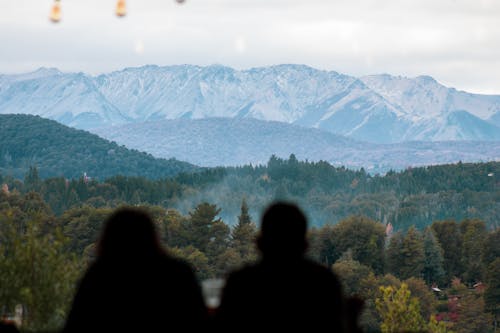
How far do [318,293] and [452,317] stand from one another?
126336 mm

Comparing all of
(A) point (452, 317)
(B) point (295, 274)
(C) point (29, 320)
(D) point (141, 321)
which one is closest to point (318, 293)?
(B) point (295, 274)

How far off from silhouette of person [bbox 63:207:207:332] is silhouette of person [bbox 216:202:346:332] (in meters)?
0.38

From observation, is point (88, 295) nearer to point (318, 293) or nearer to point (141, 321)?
point (141, 321)

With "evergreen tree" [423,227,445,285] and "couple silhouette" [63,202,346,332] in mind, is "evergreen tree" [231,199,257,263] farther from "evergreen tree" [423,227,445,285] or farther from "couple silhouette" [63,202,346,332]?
"couple silhouette" [63,202,346,332]

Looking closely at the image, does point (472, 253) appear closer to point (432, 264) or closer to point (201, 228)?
point (432, 264)

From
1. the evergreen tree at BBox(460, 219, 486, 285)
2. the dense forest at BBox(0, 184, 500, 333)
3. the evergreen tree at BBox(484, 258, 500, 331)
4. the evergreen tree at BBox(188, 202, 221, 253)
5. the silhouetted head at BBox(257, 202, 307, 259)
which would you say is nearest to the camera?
the silhouetted head at BBox(257, 202, 307, 259)

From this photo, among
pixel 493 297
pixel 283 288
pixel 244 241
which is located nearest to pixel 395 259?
pixel 244 241

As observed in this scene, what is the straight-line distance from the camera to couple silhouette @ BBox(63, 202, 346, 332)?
8.61 m

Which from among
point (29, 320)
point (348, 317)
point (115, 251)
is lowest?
point (29, 320)

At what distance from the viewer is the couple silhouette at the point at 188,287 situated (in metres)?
8.61

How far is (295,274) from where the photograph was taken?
8727mm

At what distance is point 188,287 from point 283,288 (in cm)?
77

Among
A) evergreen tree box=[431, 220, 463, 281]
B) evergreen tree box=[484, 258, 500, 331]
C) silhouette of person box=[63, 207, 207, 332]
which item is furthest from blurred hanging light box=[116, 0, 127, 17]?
evergreen tree box=[431, 220, 463, 281]

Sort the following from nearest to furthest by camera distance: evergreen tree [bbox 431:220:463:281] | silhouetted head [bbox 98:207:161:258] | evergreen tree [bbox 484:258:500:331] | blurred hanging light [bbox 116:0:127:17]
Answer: silhouetted head [bbox 98:207:161:258]
blurred hanging light [bbox 116:0:127:17]
evergreen tree [bbox 484:258:500:331]
evergreen tree [bbox 431:220:463:281]
